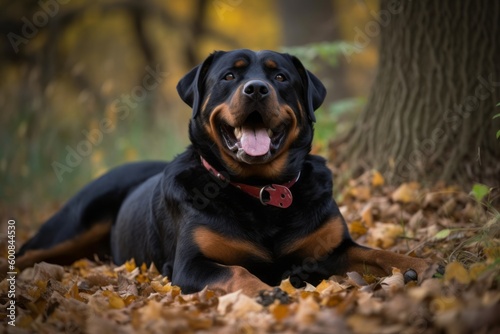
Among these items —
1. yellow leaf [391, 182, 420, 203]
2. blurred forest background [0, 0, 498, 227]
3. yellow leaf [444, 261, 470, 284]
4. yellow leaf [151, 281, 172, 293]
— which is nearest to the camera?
yellow leaf [444, 261, 470, 284]

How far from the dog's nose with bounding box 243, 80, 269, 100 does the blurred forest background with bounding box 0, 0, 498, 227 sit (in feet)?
6.87

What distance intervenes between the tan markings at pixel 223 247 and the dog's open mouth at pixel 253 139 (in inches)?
19.2

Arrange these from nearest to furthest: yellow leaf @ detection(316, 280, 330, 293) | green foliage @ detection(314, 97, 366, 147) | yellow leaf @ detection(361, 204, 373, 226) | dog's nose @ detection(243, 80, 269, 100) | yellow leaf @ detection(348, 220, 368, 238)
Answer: yellow leaf @ detection(316, 280, 330, 293) < dog's nose @ detection(243, 80, 269, 100) < yellow leaf @ detection(348, 220, 368, 238) < yellow leaf @ detection(361, 204, 373, 226) < green foliage @ detection(314, 97, 366, 147)

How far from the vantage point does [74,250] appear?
195 inches

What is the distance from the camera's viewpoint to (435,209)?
461 cm

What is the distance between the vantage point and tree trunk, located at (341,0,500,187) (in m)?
4.83

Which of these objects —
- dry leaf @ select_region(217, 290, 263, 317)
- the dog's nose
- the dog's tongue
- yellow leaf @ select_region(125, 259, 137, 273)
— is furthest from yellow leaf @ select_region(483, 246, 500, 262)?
yellow leaf @ select_region(125, 259, 137, 273)

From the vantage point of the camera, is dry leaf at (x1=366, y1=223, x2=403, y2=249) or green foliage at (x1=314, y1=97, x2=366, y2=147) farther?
green foliage at (x1=314, y1=97, x2=366, y2=147)

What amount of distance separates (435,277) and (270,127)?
Result: 1.32 meters

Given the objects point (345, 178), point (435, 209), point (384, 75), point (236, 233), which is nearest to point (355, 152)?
point (345, 178)

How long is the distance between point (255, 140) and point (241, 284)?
100 cm

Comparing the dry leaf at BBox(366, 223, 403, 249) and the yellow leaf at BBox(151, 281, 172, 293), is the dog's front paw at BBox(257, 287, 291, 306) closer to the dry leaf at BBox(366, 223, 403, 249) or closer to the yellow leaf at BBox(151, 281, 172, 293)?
the yellow leaf at BBox(151, 281, 172, 293)

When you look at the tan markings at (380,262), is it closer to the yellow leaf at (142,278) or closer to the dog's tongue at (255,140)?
the dog's tongue at (255,140)

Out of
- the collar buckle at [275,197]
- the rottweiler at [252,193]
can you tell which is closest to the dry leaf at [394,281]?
the rottweiler at [252,193]
